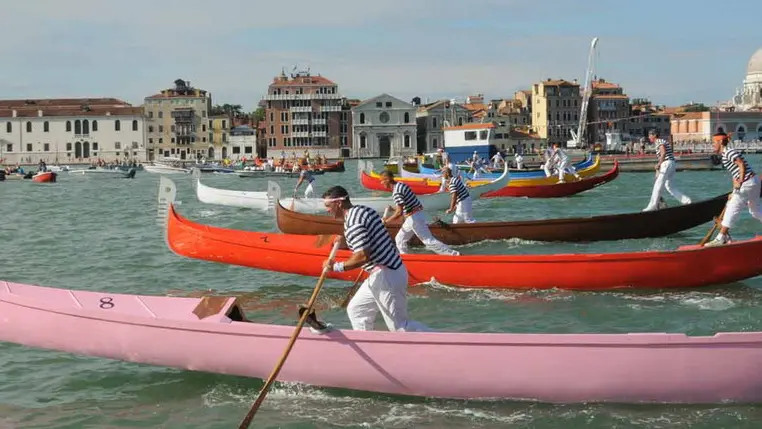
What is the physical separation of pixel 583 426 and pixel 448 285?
15.7 feet

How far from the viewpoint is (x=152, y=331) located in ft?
25.2

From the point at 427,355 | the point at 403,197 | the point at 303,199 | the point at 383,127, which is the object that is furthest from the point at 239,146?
the point at 427,355

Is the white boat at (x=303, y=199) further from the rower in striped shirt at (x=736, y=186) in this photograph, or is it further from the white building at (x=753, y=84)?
the white building at (x=753, y=84)

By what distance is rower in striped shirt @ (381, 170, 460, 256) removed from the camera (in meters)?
11.5

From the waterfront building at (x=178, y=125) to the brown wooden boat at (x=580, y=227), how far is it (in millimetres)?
101177

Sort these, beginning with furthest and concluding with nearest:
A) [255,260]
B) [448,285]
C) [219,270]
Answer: [219,270] → [255,260] → [448,285]

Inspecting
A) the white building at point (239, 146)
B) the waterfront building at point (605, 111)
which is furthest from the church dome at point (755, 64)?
the white building at point (239, 146)

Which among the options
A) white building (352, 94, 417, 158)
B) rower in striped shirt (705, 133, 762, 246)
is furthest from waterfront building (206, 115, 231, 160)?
rower in striped shirt (705, 133, 762, 246)

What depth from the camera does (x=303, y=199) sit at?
24.6 m

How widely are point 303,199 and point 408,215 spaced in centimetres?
1241

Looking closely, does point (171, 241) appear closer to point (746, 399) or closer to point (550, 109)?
point (746, 399)

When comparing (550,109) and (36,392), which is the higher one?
(550,109)

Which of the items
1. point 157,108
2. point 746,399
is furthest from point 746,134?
point 746,399

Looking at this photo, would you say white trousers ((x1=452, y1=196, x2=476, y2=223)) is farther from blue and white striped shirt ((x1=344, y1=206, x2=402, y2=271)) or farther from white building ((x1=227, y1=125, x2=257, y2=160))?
white building ((x1=227, y1=125, x2=257, y2=160))
